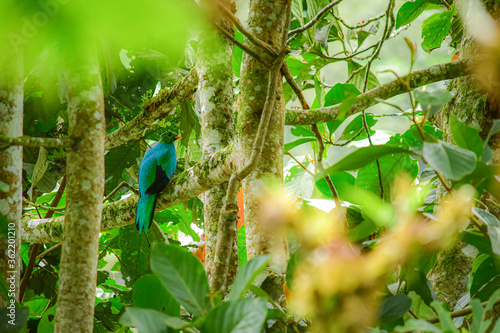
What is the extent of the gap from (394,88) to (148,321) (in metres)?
1.17

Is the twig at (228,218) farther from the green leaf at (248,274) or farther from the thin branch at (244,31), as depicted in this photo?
the green leaf at (248,274)

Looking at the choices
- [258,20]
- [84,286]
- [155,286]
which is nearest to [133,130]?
[258,20]

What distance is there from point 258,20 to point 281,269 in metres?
0.69

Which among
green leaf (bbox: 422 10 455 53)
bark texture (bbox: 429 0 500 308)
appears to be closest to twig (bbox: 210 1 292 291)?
bark texture (bbox: 429 0 500 308)

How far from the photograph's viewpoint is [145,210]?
86.0 inches

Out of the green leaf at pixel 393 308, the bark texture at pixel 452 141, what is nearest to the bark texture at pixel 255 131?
the green leaf at pixel 393 308

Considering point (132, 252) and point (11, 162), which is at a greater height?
point (11, 162)

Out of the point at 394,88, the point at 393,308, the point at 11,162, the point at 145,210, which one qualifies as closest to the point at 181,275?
the point at 393,308

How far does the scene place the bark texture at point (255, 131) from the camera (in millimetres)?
983

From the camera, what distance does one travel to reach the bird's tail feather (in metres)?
2.16

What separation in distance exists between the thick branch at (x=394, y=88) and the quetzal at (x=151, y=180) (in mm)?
935

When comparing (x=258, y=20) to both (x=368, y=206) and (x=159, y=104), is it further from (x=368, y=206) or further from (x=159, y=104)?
(x=159, y=104)

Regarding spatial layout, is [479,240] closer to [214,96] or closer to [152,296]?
[152,296]

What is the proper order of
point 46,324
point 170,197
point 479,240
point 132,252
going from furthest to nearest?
point 132,252 → point 170,197 → point 46,324 → point 479,240
